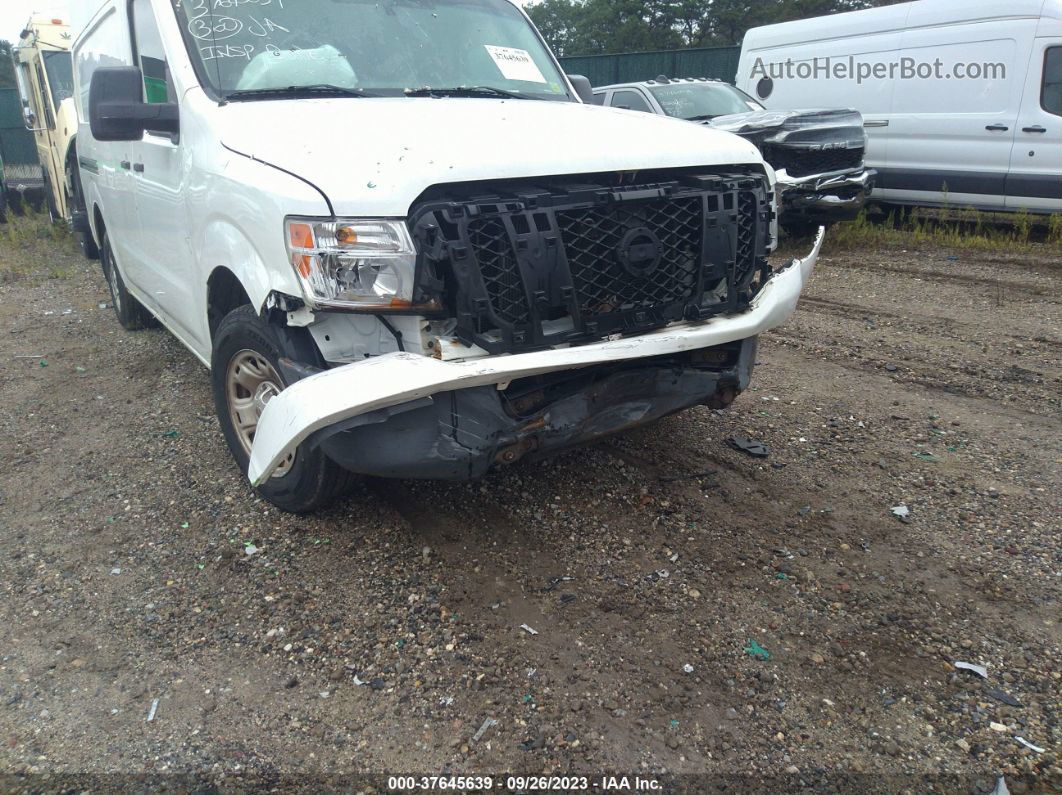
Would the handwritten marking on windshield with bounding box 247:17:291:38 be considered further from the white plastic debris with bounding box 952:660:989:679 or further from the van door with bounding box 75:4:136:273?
the white plastic debris with bounding box 952:660:989:679

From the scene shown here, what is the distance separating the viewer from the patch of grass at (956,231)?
8.36 metres

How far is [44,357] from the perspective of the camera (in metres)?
5.82

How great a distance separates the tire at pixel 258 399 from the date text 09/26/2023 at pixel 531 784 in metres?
1.20

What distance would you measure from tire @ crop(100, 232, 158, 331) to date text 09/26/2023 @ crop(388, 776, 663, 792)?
4836 mm

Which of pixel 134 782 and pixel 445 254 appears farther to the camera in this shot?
pixel 445 254

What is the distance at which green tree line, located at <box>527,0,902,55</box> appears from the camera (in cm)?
3028

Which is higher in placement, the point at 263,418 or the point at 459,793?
the point at 263,418

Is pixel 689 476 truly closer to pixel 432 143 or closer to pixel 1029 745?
pixel 1029 745

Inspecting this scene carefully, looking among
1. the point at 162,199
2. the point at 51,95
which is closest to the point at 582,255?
the point at 162,199

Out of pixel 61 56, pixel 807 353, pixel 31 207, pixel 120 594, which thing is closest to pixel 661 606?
pixel 120 594

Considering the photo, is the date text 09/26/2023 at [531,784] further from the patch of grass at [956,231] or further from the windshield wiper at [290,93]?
the patch of grass at [956,231]

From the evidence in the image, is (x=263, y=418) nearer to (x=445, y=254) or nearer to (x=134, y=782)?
(x=445, y=254)

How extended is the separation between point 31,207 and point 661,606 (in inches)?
553

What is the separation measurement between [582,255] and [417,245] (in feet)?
1.80
